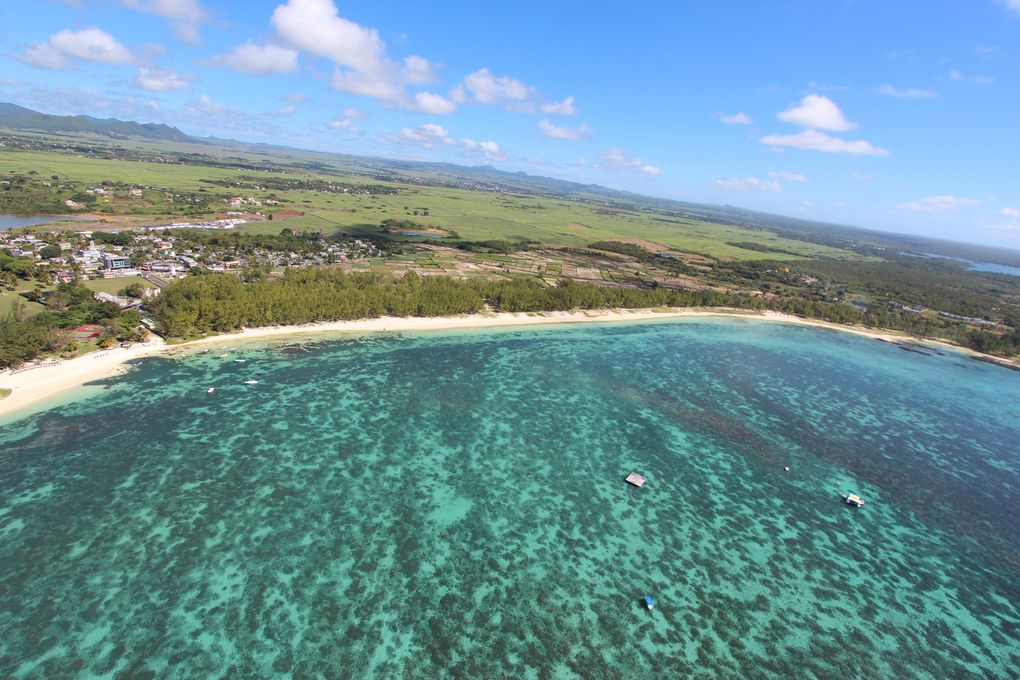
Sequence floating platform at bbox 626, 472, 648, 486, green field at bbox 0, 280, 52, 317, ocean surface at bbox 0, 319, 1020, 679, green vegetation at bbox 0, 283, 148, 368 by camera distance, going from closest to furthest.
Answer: ocean surface at bbox 0, 319, 1020, 679
floating platform at bbox 626, 472, 648, 486
green vegetation at bbox 0, 283, 148, 368
green field at bbox 0, 280, 52, 317

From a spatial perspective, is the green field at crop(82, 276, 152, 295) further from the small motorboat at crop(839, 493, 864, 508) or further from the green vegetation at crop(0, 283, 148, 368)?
the small motorboat at crop(839, 493, 864, 508)

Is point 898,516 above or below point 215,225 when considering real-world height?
below

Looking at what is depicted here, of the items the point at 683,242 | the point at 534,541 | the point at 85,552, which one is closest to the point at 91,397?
the point at 85,552

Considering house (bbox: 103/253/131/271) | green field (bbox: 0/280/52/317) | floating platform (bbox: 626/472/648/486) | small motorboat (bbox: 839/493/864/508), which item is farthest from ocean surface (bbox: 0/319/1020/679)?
house (bbox: 103/253/131/271)

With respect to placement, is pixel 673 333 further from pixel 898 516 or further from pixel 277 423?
pixel 277 423

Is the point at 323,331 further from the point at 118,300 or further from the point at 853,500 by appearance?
the point at 853,500

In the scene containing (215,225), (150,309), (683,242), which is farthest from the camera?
(683,242)
